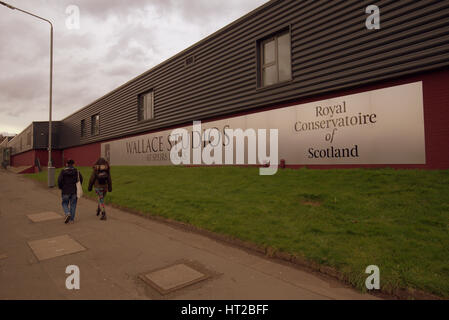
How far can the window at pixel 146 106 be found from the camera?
19781 mm

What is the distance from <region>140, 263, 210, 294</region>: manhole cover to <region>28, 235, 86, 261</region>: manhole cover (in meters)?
2.13

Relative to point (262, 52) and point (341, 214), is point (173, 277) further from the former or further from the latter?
point (262, 52)

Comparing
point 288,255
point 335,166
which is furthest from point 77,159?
point 288,255

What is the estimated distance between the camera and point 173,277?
159 inches

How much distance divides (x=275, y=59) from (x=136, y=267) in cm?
1044

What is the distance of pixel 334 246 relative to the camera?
455 centimetres

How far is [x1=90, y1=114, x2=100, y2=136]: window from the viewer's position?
87.9 ft

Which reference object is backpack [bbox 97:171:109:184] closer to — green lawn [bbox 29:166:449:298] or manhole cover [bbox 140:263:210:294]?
green lawn [bbox 29:166:449:298]

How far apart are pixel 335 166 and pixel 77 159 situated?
29251 mm

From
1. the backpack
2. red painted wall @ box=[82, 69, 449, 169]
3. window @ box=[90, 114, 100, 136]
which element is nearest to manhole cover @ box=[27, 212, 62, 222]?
the backpack

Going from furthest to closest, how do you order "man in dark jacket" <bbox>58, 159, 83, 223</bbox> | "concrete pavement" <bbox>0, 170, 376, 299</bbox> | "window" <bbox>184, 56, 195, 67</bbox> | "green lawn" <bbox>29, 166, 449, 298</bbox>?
"window" <bbox>184, 56, 195, 67</bbox>, "man in dark jacket" <bbox>58, 159, 83, 223</bbox>, "green lawn" <bbox>29, 166, 449, 298</bbox>, "concrete pavement" <bbox>0, 170, 376, 299</bbox>

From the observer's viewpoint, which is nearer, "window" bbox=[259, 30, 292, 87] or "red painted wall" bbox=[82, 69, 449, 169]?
"red painted wall" bbox=[82, 69, 449, 169]

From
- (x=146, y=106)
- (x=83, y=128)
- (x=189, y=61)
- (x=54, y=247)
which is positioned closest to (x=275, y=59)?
(x=189, y=61)
